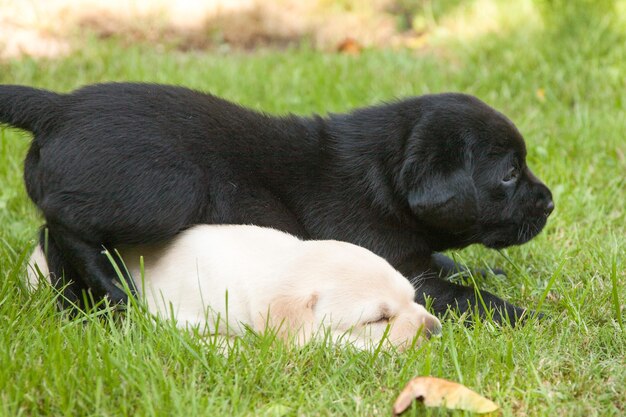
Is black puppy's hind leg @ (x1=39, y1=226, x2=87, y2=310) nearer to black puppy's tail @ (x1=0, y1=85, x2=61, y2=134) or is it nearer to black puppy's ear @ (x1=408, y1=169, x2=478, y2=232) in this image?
black puppy's tail @ (x1=0, y1=85, x2=61, y2=134)

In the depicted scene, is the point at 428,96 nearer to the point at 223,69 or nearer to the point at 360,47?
the point at 223,69

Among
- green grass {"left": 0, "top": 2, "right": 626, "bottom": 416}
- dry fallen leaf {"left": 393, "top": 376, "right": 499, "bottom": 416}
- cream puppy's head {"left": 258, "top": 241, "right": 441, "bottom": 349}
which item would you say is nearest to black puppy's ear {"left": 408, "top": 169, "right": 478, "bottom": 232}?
green grass {"left": 0, "top": 2, "right": 626, "bottom": 416}

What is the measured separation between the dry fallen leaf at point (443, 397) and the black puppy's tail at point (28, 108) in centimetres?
179

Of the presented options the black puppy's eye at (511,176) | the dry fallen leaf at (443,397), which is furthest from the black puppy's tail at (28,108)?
the black puppy's eye at (511,176)

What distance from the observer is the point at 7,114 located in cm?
323

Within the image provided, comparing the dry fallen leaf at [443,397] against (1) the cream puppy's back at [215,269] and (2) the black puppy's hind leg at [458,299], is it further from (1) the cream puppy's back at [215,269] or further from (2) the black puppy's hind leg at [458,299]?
(2) the black puppy's hind leg at [458,299]

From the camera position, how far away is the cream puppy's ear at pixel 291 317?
2770 mm

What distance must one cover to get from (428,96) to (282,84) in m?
2.53

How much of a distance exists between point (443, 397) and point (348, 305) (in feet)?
2.02

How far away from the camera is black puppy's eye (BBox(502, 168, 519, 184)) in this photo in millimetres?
3648

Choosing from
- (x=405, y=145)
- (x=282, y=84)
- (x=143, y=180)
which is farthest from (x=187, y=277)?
(x=282, y=84)

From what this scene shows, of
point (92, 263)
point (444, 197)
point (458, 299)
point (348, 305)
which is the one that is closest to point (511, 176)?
point (444, 197)

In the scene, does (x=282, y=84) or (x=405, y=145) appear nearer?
(x=405, y=145)

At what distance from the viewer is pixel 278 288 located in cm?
293
